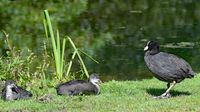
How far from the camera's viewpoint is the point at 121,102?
28.5ft

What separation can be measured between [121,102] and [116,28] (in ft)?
44.9

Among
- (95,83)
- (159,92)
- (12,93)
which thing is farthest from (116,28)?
(12,93)

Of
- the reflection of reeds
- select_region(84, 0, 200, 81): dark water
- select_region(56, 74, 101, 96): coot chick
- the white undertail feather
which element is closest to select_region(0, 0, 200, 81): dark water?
select_region(84, 0, 200, 81): dark water

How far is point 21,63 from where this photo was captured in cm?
1083

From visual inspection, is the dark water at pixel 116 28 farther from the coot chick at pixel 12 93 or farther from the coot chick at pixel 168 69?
the coot chick at pixel 12 93

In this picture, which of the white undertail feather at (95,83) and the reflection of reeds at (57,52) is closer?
the white undertail feather at (95,83)

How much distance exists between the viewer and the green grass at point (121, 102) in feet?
26.8

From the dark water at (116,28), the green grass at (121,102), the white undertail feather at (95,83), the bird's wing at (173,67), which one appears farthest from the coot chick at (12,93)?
the dark water at (116,28)

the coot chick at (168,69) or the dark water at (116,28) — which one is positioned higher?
the coot chick at (168,69)

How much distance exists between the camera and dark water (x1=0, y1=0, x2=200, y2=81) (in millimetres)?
16062

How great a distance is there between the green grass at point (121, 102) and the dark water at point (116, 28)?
13.0ft

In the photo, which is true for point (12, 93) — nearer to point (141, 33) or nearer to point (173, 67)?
point (173, 67)

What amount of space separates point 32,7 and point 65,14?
2449mm

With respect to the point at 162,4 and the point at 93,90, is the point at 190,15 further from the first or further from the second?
the point at 93,90
